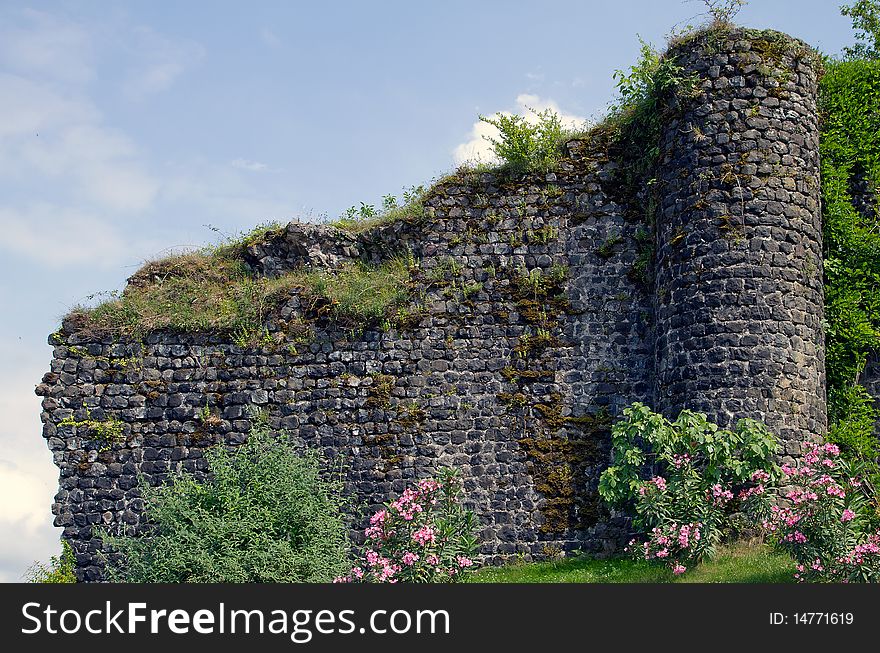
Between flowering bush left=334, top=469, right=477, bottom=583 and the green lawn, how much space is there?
1.68ft

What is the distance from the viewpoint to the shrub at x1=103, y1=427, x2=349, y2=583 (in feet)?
38.2

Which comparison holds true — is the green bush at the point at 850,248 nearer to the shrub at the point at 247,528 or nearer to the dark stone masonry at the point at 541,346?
the dark stone masonry at the point at 541,346

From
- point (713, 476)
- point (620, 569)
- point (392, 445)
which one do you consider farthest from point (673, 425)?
point (392, 445)

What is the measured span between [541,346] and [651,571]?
3443 millimetres

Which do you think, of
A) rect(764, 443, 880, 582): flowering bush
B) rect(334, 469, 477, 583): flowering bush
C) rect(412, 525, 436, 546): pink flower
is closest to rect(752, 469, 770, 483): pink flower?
rect(764, 443, 880, 582): flowering bush

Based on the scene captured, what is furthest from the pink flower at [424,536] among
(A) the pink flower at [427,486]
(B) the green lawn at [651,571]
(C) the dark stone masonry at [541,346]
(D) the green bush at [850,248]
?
(D) the green bush at [850,248]

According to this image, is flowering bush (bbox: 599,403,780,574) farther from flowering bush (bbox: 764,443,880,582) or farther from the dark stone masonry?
flowering bush (bbox: 764,443,880,582)

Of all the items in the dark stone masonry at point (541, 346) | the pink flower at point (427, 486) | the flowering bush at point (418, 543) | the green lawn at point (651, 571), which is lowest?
the green lawn at point (651, 571)

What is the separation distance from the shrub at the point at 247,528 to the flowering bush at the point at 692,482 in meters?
3.56

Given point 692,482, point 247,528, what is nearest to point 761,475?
point 692,482

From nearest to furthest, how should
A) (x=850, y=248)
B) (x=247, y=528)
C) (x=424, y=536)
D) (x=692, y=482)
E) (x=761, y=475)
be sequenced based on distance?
(x=761, y=475), (x=692, y=482), (x=247, y=528), (x=424, y=536), (x=850, y=248)

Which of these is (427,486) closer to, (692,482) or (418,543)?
(418,543)

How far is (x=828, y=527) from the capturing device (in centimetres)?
1046

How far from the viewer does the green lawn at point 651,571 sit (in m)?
11.0
